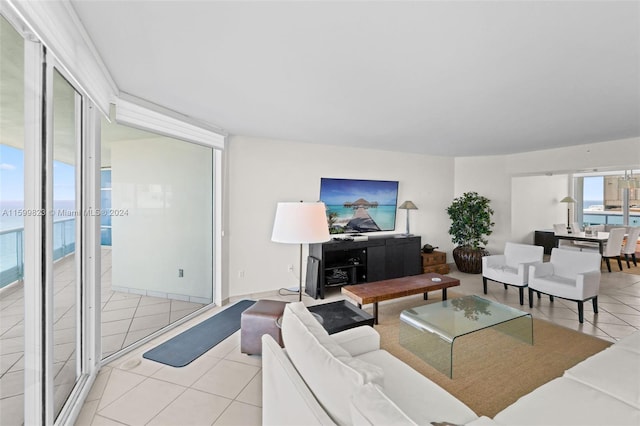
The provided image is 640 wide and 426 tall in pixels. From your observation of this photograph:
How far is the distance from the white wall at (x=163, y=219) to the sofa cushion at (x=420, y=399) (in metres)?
3.01

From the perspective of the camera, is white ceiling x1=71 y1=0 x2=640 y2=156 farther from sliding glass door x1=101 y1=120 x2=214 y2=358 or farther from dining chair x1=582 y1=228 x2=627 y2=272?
dining chair x1=582 y1=228 x2=627 y2=272

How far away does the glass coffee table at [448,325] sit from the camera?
272 cm

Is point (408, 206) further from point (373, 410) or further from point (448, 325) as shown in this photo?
point (373, 410)

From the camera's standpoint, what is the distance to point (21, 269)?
4.80ft

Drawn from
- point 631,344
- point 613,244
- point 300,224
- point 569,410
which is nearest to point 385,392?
point 569,410

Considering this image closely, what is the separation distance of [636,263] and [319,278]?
752cm

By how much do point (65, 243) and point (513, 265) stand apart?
18.2ft

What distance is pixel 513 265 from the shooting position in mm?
4738

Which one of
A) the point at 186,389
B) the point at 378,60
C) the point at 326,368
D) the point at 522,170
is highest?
the point at 378,60

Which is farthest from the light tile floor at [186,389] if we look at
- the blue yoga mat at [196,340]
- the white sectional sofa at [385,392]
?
the white sectional sofa at [385,392]

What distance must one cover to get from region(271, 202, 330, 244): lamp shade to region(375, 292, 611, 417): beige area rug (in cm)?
156

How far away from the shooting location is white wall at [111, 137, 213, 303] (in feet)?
12.3

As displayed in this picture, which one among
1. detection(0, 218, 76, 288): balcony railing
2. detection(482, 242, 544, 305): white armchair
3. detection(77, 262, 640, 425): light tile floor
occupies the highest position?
detection(0, 218, 76, 288): balcony railing

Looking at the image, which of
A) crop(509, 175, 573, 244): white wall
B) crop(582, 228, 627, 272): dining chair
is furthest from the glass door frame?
crop(582, 228, 627, 272): dining chair
